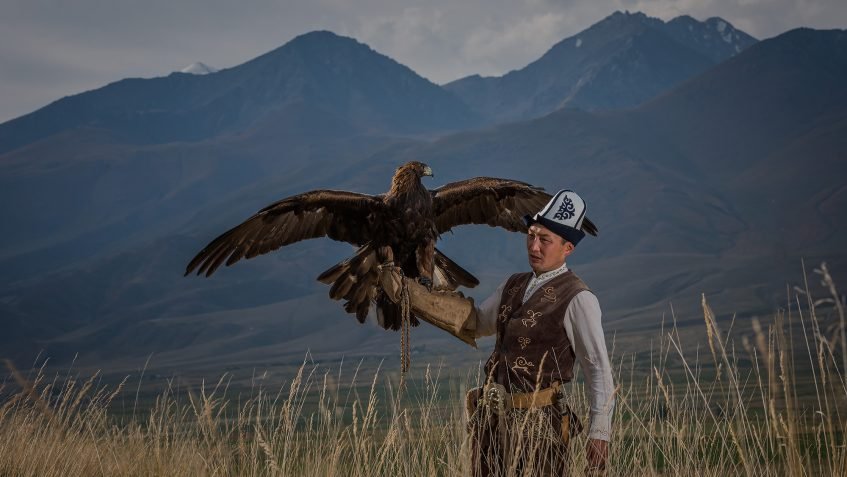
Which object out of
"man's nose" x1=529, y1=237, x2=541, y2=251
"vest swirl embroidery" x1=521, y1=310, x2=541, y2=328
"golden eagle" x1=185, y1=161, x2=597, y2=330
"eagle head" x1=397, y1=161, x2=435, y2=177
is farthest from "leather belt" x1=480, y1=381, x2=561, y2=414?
"eagle head" x1=397, y1=161, x2=435, y2=177

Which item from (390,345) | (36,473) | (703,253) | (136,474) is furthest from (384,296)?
(703,253)

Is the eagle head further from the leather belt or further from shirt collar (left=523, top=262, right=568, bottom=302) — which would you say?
the leather belt

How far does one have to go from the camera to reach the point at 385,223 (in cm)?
602

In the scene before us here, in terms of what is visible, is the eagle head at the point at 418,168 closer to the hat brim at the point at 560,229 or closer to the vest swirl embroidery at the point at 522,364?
the hat brim at the point at 560,229

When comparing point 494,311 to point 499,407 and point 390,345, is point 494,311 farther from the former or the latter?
point 390,345

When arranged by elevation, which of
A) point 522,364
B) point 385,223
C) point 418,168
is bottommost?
point 522,364

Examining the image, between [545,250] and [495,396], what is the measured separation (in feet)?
2.07

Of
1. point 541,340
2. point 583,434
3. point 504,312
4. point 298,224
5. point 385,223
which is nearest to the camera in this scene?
point 541,340

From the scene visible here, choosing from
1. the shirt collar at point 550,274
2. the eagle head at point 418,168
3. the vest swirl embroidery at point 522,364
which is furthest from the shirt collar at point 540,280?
the eagle head at point 418,168

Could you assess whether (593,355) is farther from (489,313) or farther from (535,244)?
(489,313)

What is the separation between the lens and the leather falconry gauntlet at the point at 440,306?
4004 mm

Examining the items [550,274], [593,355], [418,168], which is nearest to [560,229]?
[550,274]

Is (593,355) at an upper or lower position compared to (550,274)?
lower

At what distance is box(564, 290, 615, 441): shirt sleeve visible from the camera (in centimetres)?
342
